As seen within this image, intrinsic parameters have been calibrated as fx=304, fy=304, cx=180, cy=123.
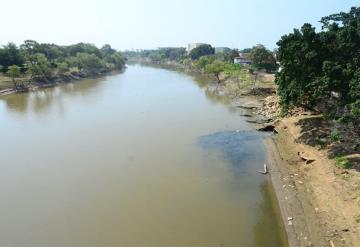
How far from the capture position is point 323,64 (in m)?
17.2

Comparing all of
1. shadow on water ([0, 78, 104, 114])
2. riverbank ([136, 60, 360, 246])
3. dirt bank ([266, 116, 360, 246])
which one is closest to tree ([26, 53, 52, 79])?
shadow on water ([0, 78, 104, 114])

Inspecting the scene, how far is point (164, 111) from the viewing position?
34.1 meters

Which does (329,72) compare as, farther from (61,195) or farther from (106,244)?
(61,195)

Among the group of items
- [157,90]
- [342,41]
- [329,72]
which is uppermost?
[342,41]

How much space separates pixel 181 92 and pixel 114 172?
31.7m

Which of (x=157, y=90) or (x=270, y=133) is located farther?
(x=157, y=90)

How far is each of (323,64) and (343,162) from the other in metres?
5.64

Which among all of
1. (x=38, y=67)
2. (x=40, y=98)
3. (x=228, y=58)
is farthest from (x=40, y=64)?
(x=228, y=58)

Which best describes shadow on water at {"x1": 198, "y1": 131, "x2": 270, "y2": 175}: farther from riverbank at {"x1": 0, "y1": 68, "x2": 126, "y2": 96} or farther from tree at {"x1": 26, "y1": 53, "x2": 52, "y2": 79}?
tree at {"x1": 26, "y1": 53, "x2": 52, "y2": 79}

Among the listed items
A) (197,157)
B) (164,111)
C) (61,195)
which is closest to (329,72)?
(197,157)

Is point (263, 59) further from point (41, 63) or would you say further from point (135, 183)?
point (41, 63)

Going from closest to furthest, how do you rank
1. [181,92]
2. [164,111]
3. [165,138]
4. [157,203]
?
1. [157,203]
2. [165,138]
3. [164,111]
4. [181,92]

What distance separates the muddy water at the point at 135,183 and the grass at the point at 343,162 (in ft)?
12.1

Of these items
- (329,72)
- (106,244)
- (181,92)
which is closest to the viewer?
(106,244)
